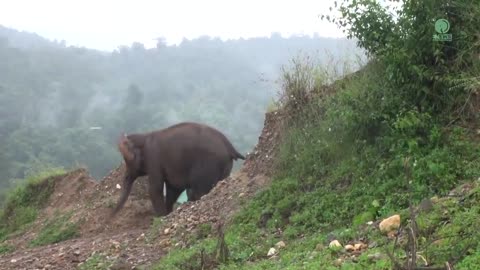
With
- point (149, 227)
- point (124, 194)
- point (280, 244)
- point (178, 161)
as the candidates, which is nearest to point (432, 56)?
point (280, 244)

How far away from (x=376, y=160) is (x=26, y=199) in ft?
33.6

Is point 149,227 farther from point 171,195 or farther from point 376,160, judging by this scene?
point 376,160

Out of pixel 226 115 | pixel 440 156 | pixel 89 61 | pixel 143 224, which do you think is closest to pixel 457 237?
pixel 440 156

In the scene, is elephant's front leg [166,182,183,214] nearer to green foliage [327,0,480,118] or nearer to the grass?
the grass

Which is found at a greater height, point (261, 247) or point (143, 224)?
point (261, 247)

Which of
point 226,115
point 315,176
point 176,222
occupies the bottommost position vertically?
point 226,115

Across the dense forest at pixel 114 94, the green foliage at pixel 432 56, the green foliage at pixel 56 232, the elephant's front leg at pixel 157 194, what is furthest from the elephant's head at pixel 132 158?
the dense forest at pixel 114 94

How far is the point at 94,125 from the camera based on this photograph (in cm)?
4206

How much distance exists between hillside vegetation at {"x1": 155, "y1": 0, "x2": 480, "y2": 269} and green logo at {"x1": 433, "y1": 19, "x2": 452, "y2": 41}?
0.06 m

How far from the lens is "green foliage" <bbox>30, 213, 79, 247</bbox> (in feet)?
38.9

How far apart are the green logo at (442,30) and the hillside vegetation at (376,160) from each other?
6cm

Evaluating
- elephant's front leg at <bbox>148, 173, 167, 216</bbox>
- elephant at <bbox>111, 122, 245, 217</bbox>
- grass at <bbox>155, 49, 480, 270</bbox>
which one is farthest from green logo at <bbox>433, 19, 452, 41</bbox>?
elephant's front leg at <bbox>148, 173, 167, 216</bbox>

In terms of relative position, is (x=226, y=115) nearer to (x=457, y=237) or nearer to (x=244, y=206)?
(x=244, y=206)

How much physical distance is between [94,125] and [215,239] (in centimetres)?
3567
